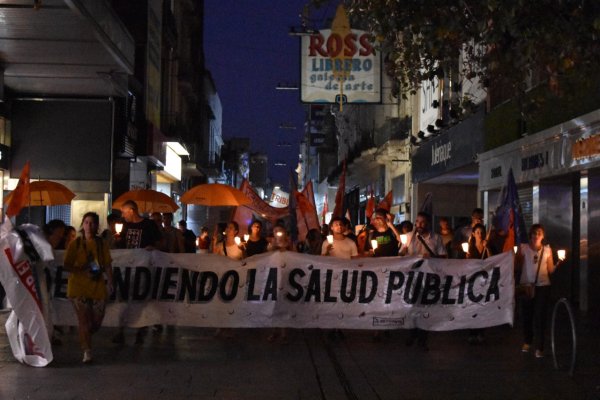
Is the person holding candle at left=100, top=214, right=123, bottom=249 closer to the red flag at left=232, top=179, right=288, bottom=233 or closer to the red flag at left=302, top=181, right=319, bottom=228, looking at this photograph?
the red flag at left=302, top=181, right=319, bottom=228

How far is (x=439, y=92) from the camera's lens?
29.2 metres

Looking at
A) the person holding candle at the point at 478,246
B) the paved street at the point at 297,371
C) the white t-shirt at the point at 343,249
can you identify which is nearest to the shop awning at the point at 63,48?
the paved street at the point at 297,371

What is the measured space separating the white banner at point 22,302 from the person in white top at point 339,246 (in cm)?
447

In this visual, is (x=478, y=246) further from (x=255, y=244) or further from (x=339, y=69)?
(x=339, y=69)

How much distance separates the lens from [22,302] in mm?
10320

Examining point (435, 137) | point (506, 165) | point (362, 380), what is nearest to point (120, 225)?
point (362, 380)

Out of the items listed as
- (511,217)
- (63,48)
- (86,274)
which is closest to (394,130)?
(63,48)

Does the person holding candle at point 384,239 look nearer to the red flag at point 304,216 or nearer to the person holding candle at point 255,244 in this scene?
the person holding candle at point 255,244

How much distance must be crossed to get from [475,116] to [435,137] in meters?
4.32

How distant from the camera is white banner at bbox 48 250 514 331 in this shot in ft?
40.1

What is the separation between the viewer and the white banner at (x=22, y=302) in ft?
33.5

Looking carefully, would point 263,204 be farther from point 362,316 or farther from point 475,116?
point 362,316

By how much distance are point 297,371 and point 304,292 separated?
2245 mm

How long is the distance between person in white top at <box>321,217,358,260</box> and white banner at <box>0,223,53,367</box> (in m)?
4.47
